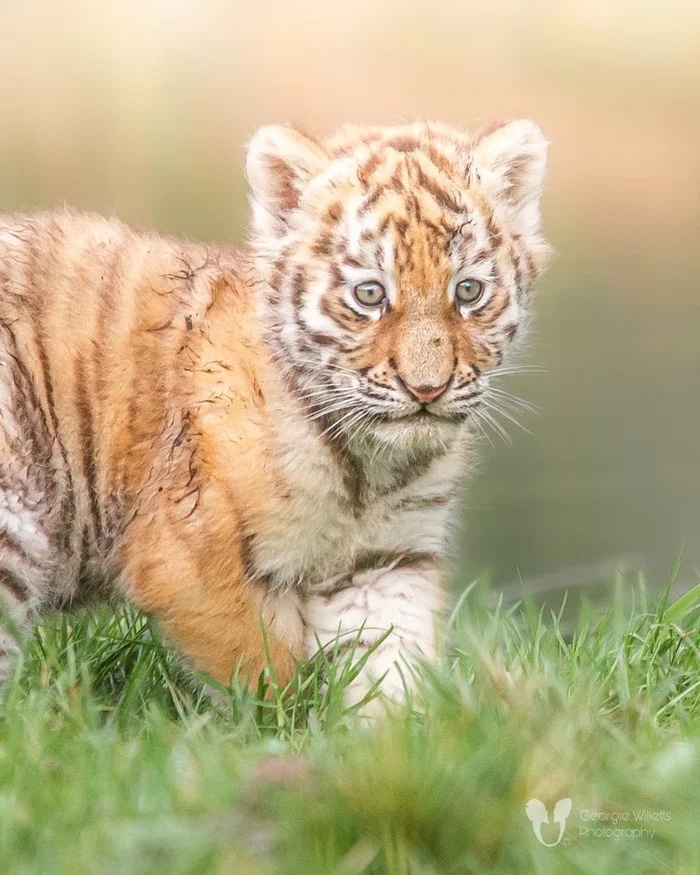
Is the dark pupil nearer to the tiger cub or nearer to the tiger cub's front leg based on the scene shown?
the tiger cub

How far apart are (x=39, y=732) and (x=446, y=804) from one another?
3.03 ft

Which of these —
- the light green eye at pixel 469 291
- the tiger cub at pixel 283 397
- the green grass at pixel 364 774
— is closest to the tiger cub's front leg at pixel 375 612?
the tiger cub at pixel 283 397

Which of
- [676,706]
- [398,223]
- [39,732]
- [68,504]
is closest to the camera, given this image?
[39,732]

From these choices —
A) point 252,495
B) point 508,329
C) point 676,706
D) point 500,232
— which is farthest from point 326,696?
point 500,232

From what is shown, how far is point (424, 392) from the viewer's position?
2.88 meters

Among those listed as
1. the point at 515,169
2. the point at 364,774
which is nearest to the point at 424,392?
the point at 515,169

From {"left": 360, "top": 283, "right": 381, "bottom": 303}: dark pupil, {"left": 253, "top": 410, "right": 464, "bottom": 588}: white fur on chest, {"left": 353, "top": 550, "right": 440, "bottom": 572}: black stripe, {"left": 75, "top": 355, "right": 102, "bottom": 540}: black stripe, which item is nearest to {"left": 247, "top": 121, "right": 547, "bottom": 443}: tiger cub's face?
{"left": 360, "top": 283, "right": 381, "bottom": 303}: dark pupil

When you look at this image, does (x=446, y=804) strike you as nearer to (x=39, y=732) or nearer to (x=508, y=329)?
(x=39, y=732)

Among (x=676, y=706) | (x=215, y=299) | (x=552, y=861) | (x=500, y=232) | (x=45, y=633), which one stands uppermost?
(x=500, y=232)

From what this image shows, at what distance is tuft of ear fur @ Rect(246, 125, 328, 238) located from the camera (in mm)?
3162

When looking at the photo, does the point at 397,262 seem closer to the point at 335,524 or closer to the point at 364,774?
the point at 335,524

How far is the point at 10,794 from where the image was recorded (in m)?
2.18

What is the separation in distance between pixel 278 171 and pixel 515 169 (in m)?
0.62

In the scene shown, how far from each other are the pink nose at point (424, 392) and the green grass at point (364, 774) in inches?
22.9
